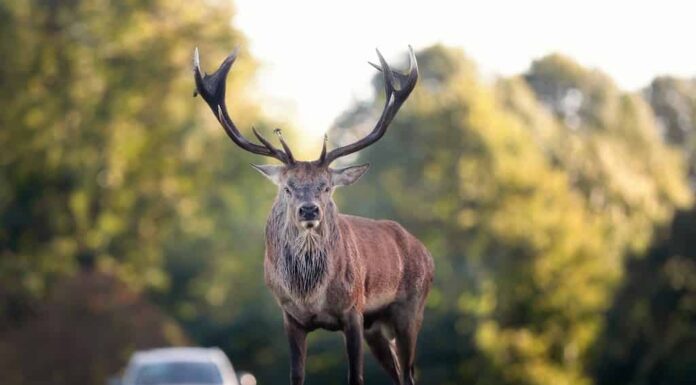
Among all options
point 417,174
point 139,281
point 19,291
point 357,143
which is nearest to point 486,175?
point 417,174

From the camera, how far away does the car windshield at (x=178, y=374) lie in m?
25.7

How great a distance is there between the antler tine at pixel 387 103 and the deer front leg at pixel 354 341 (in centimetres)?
98

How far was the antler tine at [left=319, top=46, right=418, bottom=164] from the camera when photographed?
36.8 ft

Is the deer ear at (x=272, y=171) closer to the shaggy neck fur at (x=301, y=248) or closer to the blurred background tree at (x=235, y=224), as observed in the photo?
the shaggy neck fur at (x=301, y=248)

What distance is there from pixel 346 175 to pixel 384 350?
4.21 feet

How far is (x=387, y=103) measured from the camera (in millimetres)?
11305

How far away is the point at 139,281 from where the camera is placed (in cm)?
5022

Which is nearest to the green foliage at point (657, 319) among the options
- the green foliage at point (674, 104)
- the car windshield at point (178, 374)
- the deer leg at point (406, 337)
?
the car windshield at point (178, 374)

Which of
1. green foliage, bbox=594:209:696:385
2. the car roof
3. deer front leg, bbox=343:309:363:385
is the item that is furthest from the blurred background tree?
deer front leg, bbox=343:309:363:385

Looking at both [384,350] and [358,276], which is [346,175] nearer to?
[358,276]

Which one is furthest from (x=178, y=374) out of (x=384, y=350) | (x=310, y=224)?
(x=310, y=224)

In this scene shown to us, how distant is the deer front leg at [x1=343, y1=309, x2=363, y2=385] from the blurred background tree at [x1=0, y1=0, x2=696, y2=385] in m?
29.4

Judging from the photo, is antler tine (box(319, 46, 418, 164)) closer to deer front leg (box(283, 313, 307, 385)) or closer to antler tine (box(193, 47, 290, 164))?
antler tine (box(193, 47, 290, 164))

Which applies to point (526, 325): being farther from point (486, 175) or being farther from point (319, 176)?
point (319, 176)
